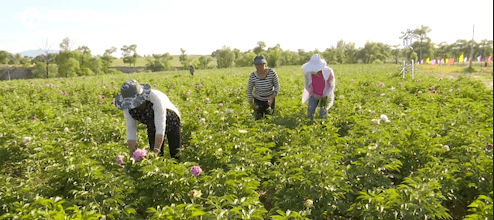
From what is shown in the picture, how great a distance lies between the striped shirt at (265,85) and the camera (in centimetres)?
605

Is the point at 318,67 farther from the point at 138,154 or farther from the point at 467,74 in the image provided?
the point at 467,74

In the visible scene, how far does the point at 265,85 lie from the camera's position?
19.9 ft

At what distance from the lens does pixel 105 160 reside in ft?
12.8

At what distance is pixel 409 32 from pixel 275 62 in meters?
67.3

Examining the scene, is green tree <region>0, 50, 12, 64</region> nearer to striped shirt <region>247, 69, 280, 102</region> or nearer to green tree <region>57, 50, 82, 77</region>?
green tree <region>57, 50, 82, 77</region>

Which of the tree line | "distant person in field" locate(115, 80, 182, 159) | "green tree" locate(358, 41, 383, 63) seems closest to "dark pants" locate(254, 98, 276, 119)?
"distant person in field" locate(115, 80, 182, 159)

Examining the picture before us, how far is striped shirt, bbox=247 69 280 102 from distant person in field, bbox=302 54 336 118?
2.04 ft

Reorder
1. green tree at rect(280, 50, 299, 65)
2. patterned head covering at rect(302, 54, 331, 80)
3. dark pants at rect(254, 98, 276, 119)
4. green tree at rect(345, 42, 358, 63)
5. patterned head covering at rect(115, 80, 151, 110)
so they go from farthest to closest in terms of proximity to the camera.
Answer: green tree at rect(345, 42, 358, 63), green tree at rect(280, 50, 299, 65), dark pants at rect(254, 98, 276, 119), patterned head covering at rect(302, 54, 331, 80), patterned head covering at rect(115, 80, 151, 110)

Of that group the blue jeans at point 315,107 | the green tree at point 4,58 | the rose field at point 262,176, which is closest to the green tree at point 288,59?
the blue jeans at point 315,107

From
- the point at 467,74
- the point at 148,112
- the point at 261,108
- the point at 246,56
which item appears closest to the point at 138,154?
the point at 148,112

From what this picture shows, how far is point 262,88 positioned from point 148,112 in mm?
2847

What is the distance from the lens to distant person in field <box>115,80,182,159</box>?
3262 millimetres

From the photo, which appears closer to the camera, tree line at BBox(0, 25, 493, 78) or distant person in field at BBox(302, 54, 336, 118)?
distant person in field at BBox(302, 54, 336, 118)

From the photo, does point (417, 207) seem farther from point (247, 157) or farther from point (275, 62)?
point (275, 62)
